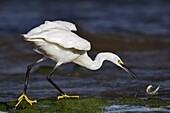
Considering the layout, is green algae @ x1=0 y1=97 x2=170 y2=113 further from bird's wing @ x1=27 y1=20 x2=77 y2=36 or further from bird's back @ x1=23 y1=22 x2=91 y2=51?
bird's wing @ x1=27 y1=20 x2=77 y2=36

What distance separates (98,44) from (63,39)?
8.24m

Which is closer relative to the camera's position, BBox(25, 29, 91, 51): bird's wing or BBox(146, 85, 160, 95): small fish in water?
BBox(25, 29, 91, 51): bird's wing

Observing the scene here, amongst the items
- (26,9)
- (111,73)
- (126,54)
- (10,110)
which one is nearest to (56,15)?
(26,9)

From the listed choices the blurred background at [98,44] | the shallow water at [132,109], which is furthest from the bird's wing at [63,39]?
the blurred background at [98,44]

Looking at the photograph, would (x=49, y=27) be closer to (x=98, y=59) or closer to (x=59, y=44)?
(x=59, y=44)

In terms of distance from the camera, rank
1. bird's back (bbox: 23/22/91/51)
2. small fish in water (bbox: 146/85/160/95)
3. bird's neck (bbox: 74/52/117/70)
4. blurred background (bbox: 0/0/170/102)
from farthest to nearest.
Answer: blurred background (bbox: 0/0/170/102), small fish in water (bbox: 146/85/160/95), bird's neck (bbox: 74/52/117/70), bird's back (bbox: 23/22/91/51)

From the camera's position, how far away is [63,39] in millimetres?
9055

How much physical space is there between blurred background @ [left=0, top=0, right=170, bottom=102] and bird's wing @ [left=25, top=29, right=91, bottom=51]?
124 cm

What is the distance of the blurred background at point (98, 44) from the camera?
430 inches

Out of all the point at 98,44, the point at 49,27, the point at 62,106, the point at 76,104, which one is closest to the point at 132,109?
the point at 76,104

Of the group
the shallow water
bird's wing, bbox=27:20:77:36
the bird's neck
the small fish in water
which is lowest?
the shallow water

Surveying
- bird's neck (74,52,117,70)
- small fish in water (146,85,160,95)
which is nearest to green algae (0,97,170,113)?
small fish in water (146,85,160,95)

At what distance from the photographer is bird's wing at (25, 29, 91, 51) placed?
8.93 meters

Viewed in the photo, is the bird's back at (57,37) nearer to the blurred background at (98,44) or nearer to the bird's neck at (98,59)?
the bird's neck at (98,59)
